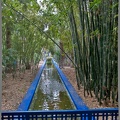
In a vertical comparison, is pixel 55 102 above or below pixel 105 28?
below

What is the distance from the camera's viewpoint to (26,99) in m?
4.01

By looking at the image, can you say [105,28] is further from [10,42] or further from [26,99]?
[10,42]

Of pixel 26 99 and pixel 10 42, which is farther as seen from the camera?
pixel 10 42

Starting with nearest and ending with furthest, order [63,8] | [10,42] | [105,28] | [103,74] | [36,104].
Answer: [105,28], [103,74], [63,8], [36,104], [10,42]

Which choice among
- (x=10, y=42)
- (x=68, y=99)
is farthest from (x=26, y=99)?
(x=10, y=42)

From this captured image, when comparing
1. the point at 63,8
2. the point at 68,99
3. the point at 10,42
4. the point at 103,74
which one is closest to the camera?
the point at 103,74

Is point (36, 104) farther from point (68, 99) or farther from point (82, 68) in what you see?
point (82, 68)

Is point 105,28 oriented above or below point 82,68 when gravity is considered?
above

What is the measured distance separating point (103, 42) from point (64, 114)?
5.46 feet

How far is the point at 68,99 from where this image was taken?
14.4 ft

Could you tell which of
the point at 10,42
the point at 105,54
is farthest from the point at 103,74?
the point at 10,42

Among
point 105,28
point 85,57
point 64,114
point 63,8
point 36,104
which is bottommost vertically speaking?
point 36,104

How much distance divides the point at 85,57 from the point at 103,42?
1068 millimetres

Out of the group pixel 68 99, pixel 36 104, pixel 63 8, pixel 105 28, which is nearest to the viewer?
pixel 105 28
